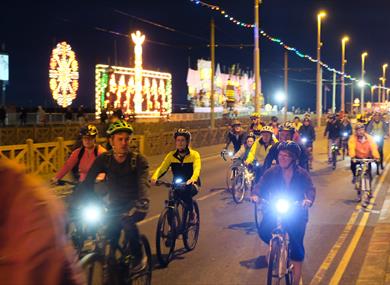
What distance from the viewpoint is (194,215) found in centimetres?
812

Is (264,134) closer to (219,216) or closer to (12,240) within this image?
(219,216)

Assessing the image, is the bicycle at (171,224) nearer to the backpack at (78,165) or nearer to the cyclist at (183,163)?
the cyclist at (183,163)

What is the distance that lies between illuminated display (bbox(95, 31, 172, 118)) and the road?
27958mm

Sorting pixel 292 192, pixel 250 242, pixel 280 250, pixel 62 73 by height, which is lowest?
pixel 250 242

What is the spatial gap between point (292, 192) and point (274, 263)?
2.34 ft

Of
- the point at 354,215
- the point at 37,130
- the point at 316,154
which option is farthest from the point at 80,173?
the point at 37,130

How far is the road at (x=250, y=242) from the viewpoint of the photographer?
22.4ft

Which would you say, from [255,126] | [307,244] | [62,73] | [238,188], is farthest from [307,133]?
[62,73]

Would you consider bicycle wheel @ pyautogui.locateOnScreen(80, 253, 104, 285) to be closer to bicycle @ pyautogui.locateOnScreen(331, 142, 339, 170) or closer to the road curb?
the road curb

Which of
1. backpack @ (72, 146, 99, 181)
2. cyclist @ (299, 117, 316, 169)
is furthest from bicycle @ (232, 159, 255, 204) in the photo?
cyclist @ (299, 117, 316, 169)

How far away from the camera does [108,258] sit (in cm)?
492

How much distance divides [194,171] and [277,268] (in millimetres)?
2413

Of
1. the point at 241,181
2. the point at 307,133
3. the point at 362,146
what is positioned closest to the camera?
the point at 362,146

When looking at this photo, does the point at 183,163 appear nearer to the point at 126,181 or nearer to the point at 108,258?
the point at 126,181
